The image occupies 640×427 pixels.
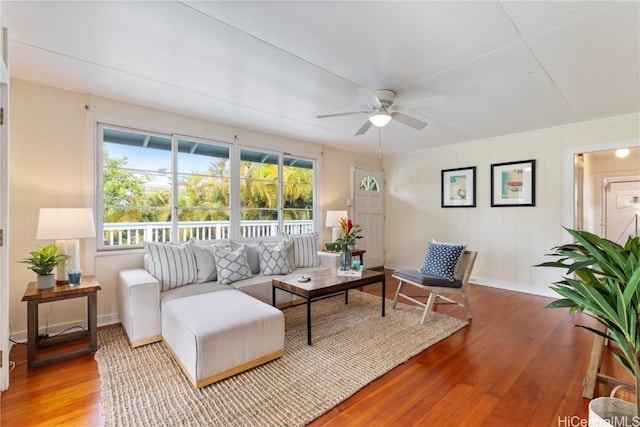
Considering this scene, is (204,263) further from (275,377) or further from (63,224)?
(275,377)

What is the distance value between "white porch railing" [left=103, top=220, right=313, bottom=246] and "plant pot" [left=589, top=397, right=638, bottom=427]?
377 centimetres

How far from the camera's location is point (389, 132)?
14.5ft

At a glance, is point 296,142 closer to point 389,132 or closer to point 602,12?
point 389,132

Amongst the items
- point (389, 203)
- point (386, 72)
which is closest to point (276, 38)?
point (386, 72)

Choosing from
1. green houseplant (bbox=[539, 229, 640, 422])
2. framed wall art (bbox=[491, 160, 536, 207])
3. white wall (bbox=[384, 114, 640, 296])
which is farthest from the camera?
framed wall art (bbox=[491, 160, 536, 207])

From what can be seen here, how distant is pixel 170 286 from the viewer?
116 inches

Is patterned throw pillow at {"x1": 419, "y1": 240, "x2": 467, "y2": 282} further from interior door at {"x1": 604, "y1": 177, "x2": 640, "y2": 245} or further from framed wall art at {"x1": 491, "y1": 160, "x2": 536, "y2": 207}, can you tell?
interior door at {"x1": 604, "y1": 177, "x2": 640, "y2": 245}

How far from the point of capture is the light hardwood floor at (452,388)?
5.58 feet

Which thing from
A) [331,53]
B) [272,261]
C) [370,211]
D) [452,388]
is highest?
[331,53]

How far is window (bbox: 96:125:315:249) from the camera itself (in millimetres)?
3219

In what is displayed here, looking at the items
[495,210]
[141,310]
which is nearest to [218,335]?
[141,310]

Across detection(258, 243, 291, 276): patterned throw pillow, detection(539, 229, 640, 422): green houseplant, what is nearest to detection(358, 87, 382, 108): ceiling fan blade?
detection(539, 229, 640, 422): green houseplant

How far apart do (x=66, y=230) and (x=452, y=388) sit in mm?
3278

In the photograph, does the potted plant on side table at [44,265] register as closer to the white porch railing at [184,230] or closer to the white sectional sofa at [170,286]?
the white sectional sofa at [170,286]
